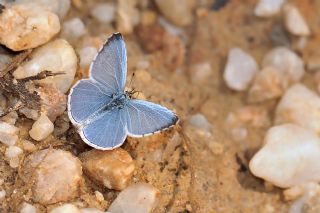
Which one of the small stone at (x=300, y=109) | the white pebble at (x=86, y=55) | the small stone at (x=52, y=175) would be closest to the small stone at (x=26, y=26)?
the white pebble at (x=86, y=55)

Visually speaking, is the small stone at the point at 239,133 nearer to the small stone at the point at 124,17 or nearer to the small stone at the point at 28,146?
the small stone at the point at 124,17

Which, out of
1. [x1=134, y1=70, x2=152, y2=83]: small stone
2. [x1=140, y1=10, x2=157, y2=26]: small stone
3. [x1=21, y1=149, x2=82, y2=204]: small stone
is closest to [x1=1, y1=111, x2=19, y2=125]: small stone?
[x1=21, y1=149, x2=82, y2=204]: small stone

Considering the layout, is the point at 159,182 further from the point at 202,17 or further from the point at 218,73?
the point at 202,17

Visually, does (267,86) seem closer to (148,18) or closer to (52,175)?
(148,18)

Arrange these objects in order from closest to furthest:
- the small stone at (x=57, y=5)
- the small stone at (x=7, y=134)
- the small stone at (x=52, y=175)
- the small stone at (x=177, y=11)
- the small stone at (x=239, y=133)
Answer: the small stone at (x=52, y=175) → the small stone at (x=7, y=134) → the small stone at (x=57, y=5) → the small stone at (x=239, y=133) → the small stone at (x=177, y=11)

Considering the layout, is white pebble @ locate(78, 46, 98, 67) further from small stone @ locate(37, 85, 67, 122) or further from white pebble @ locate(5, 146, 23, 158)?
white pebble @ locate(5, 146, 23, 158)

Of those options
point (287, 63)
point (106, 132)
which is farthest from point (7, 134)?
point (287, 63)

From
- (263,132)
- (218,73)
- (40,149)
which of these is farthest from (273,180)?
(40,149)
